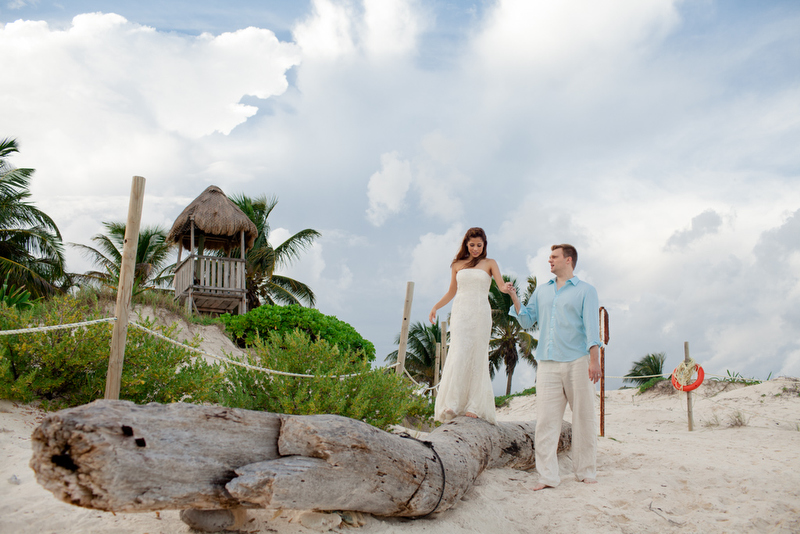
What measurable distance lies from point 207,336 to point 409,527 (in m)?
10.4

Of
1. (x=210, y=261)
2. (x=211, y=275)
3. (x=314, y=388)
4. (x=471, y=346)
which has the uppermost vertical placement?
(x=210, y=261)

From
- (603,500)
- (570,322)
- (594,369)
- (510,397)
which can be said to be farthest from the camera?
(510,397)

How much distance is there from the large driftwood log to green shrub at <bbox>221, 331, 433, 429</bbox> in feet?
4.85

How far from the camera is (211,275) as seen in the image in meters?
16.3

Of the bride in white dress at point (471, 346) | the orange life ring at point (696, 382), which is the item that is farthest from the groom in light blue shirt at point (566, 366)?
the orange life ring at point (696, 382)

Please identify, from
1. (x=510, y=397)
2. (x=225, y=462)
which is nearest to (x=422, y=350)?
(x=510, y=397)

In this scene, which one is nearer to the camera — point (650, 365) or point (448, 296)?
point (448, 296)

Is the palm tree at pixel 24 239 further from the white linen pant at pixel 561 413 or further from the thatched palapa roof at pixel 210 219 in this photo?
the white linen pant at pixel 561 413

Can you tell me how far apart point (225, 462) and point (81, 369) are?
132 inches

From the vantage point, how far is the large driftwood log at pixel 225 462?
2.31 meters

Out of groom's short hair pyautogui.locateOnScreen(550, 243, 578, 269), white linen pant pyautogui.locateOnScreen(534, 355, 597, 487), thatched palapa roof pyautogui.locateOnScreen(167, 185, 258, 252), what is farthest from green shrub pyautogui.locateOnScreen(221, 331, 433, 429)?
thatched palapa roof pyautogui.locateOnScreen(167, 185, 258, 252)

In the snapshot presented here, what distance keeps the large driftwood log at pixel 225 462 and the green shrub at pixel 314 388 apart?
58.1 inches

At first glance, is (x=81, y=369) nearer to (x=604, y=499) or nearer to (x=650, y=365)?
(x=604, y=499)

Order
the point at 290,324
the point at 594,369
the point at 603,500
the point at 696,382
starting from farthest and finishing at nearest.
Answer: the point at 290,324 < the point at 696,382 < the point at 594,369 < the point at 603,500
